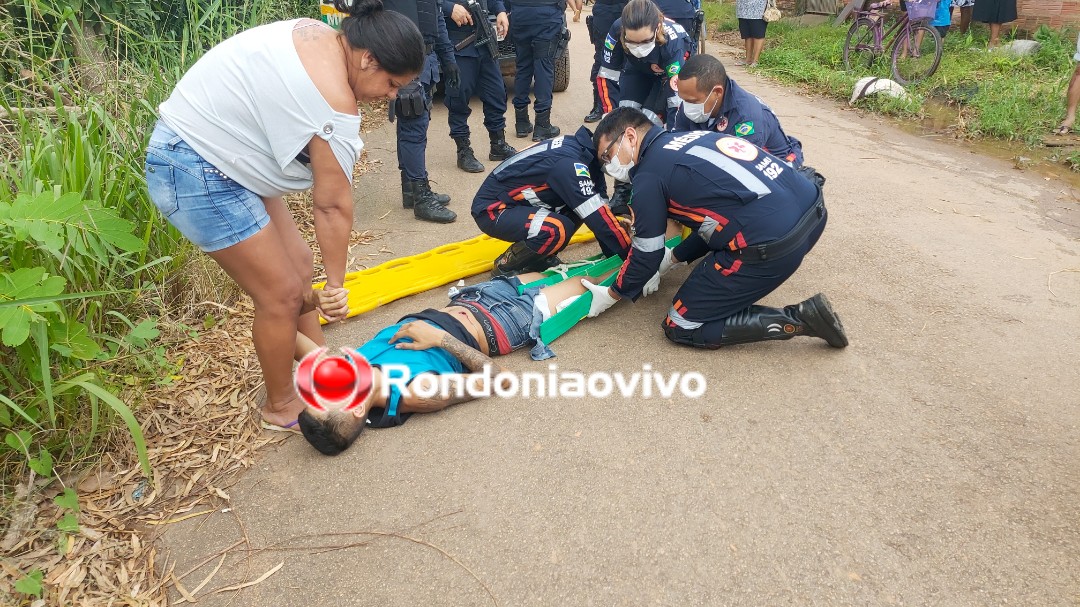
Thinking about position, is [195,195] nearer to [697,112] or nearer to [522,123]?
[697,112]

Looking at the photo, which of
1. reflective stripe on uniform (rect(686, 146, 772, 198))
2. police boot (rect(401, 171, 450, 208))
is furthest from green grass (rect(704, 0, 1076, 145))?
police boot (rect(401, 171, 450, 208))

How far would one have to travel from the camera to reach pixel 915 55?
7469mm

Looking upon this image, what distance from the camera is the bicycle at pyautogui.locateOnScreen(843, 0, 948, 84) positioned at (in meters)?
7.22

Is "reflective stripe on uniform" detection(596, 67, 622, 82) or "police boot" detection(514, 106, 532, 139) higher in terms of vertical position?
"reflective stripe on uniform" detection(596, 67, 622, 82)

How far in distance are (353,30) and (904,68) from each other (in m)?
7.47

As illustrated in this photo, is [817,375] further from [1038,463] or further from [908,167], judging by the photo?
[908,167]

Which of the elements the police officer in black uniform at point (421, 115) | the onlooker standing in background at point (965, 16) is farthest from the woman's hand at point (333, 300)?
the onlooker standing in background at point (965, 16)

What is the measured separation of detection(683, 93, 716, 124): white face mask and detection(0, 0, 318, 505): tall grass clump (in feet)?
8.81

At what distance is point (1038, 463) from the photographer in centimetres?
229

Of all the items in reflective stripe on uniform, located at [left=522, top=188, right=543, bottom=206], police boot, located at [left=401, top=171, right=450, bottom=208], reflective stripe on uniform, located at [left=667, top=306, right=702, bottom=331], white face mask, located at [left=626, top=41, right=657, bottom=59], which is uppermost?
white face mask, located at [left=626, top=41, right=657, bottom=59]

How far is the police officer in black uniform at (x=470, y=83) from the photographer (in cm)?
481

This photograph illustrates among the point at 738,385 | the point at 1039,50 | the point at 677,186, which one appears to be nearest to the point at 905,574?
the point at 738,385

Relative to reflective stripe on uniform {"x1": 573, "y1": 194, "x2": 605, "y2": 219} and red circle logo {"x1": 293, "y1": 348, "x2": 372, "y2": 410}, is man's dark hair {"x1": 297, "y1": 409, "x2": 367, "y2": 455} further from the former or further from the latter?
reflective stripe on uniform {"x1": 573, "y1": 194, "x2": 605, "y2": 219}

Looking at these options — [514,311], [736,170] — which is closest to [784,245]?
[736,170]
